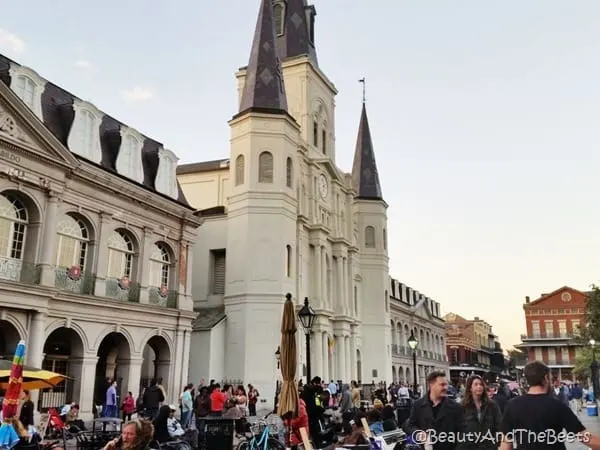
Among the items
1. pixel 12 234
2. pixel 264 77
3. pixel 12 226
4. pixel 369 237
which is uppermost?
pixel 264 77

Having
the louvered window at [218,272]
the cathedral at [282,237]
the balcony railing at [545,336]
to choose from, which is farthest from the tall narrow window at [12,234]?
the balcony railing at [545,336]

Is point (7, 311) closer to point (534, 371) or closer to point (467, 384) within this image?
point (467, 384)

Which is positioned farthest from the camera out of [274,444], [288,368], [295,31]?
[295,31]

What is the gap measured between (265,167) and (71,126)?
41.6ft

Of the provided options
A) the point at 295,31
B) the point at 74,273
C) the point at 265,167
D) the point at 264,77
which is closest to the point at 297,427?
the point at 74,273

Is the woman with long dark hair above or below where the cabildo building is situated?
below

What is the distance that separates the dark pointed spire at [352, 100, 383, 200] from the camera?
49969 mm

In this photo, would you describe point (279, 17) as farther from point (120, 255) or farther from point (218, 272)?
point (120, 255)

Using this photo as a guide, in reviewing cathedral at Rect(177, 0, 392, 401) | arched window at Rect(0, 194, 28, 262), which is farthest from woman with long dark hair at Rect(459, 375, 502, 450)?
cathedral at Rect(177, 0, 392, 401)

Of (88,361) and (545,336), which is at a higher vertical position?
(545,336)

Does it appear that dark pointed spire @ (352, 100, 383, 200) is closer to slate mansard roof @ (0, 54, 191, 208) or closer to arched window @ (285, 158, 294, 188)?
arched window @ (285, 158, 294, 188)

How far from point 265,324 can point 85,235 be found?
11572 mm

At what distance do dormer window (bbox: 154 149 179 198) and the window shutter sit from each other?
7.56 meters

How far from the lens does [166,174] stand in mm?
28422
